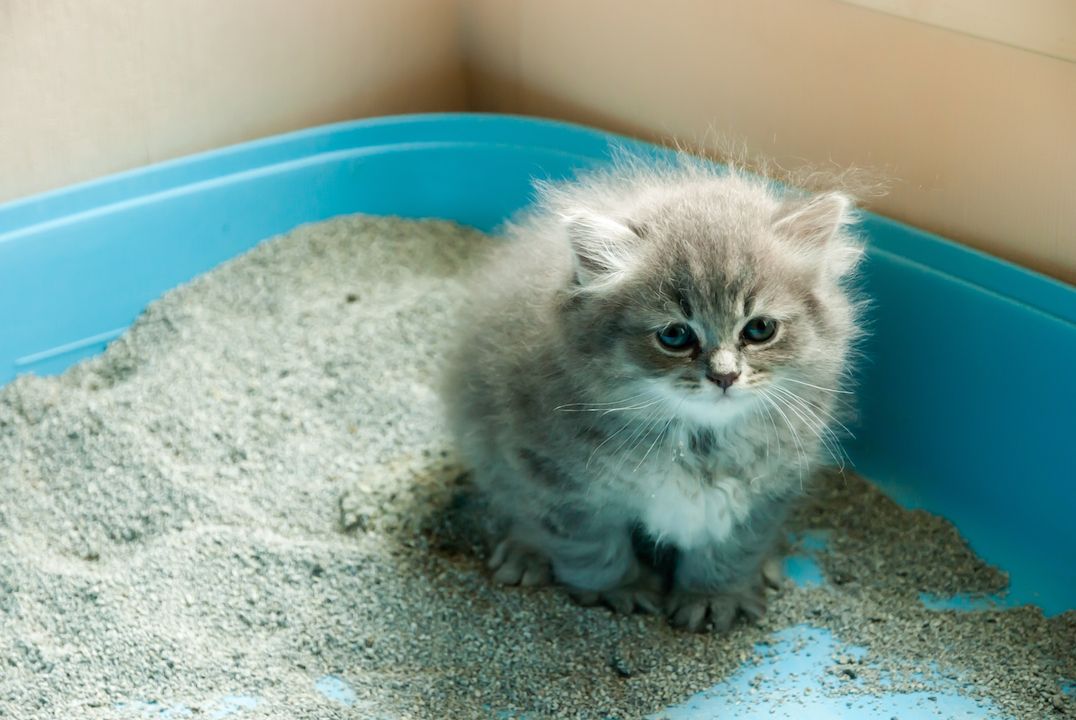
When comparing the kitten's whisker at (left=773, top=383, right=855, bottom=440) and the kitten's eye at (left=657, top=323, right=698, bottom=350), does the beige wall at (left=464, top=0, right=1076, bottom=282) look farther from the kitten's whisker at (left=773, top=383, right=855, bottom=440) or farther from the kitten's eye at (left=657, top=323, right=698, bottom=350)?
the kitten's eye at (left=657, top=323, right=698, bottom=350)

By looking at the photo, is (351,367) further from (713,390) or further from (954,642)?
(954,642)

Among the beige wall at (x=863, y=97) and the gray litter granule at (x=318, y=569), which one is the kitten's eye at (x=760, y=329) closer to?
the gray litter granule at (x=318, y=569)

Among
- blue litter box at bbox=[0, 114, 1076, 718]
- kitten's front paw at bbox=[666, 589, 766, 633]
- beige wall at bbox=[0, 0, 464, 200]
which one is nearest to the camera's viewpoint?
kitten's front paw at bbox=[666, 589, 766, 633]

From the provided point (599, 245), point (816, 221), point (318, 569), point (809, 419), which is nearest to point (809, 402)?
point (809, 419)

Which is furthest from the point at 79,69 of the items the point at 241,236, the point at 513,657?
the point at 513,657

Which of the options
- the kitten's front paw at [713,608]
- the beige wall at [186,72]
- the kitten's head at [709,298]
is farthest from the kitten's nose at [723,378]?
the beige wall at [186,72]

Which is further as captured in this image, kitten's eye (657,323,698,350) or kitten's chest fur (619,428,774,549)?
kitten's chest fur (619,428,774,549)

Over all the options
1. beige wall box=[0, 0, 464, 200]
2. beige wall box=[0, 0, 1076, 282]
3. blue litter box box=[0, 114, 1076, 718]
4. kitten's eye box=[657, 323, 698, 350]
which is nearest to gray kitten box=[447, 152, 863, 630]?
kitten's eye box=[657, 323, 698, 350]
